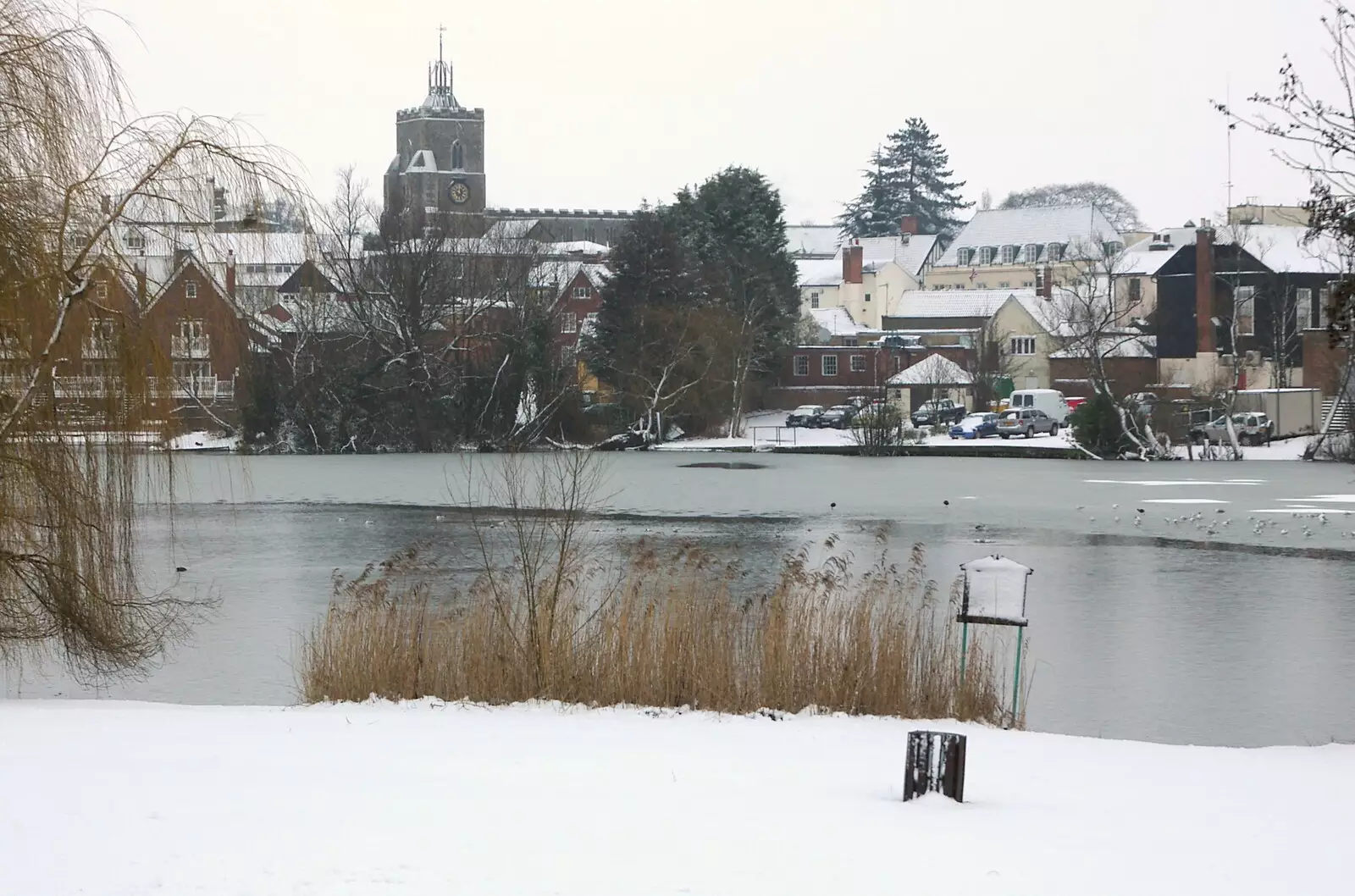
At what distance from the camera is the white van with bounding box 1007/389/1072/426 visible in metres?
67.0

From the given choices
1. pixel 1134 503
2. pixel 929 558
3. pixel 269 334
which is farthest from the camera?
pixel 1134 503

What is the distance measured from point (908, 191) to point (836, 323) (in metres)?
40.3

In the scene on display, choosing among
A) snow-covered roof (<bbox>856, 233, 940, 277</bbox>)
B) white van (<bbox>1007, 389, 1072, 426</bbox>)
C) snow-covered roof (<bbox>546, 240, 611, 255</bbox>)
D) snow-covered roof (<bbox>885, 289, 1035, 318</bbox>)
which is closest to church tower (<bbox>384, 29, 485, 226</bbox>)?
snow-covered roof (<bbox>546, 240, 611, 255</bbox>)

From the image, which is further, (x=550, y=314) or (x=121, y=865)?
(x=550, y=314)

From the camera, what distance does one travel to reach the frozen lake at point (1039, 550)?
1472cm

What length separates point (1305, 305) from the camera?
69312 mm

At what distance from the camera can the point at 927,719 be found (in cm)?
1209

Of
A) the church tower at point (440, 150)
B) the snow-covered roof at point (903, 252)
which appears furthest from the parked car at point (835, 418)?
the church tower at point (440, 150)

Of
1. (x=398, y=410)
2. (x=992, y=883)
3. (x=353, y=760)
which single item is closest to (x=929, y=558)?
(x=353, y=760)

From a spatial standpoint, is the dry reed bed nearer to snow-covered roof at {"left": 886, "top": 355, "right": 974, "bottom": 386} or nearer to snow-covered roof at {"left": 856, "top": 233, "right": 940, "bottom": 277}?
snow-covered roof at {"left": 886, "top": 355, "right": 974, "bottom": 386}

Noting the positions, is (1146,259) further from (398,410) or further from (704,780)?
(704,780)

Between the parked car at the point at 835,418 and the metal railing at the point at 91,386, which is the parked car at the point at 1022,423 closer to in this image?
the parked car at the point at 835,418

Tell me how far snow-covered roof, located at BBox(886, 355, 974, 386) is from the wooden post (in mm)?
69654

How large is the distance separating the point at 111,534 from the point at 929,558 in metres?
15.4
